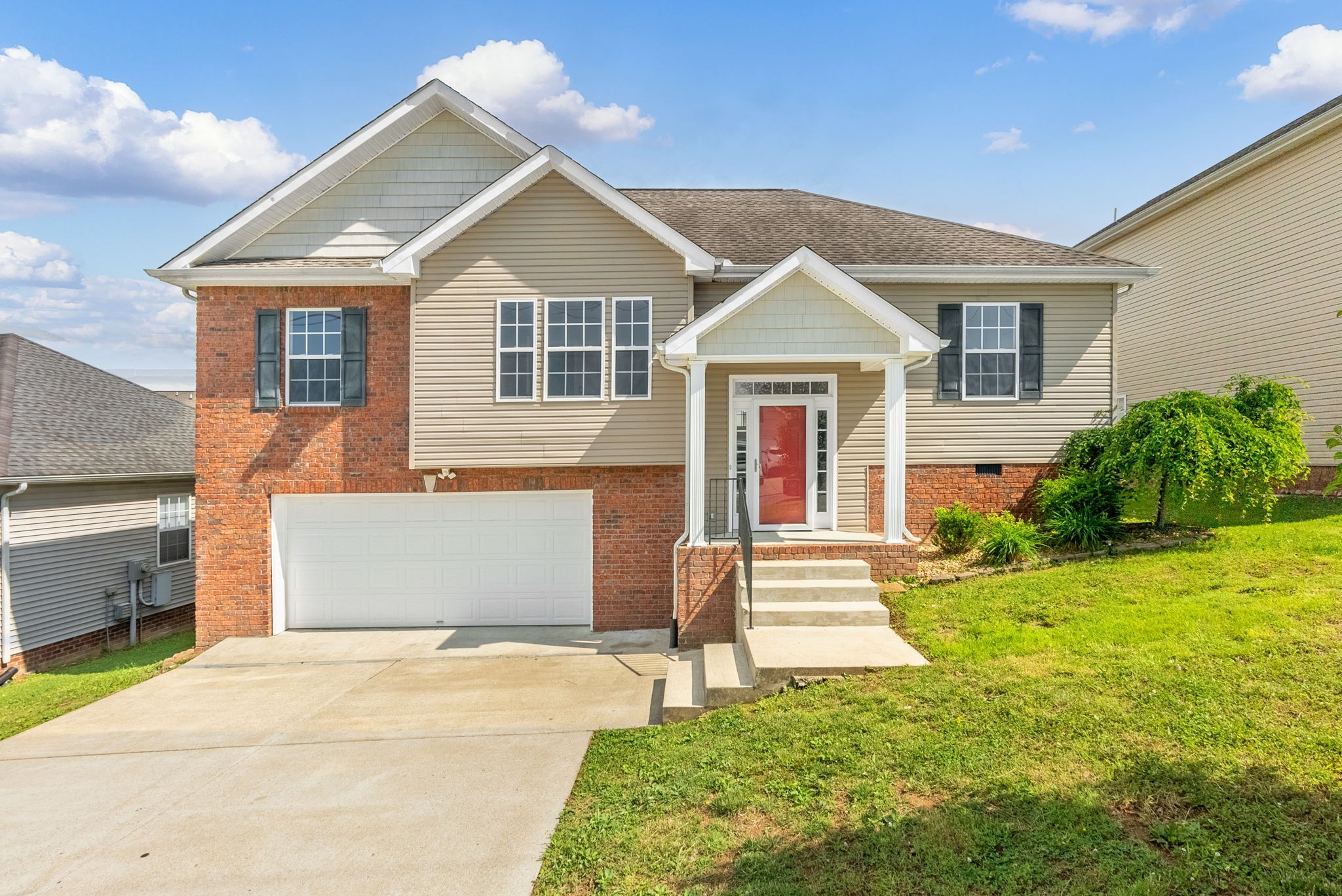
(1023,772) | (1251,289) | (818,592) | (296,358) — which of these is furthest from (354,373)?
(1251,289)

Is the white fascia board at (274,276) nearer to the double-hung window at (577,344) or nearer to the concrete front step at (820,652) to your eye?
the double-hung window at (577,344)

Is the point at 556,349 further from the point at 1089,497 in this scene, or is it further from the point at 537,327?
the point at 1089,497

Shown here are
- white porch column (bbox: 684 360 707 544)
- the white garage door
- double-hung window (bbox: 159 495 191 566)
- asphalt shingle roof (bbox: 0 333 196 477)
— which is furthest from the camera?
double-hung window (bbox: 159 495 191 566)

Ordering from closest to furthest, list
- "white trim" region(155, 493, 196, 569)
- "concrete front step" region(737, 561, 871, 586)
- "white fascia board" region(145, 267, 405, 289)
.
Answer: "concrete front step" region(737, 561, 871, 586)
"white fascia board" region(145, 267, 405, 289)
"white trim" region(155, 493, 196, 569)

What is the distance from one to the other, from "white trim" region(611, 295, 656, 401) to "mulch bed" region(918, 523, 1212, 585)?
15.0 ft

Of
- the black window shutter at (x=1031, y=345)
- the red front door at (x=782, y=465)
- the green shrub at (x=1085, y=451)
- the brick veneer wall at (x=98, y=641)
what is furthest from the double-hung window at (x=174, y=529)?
the green shrub at (x=1085, y=451)

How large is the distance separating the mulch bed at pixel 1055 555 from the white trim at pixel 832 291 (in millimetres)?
2913

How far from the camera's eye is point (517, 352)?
31.3ft

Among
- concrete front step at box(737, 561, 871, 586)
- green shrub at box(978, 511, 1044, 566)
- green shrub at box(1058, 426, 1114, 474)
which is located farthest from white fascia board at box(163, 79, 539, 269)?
green shrub at box(1058, 426, 1114, 474)

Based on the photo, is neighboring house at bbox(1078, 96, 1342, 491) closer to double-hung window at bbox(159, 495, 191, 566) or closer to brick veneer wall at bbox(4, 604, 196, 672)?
double-hung window at bbox(159, 495, 191, 566)

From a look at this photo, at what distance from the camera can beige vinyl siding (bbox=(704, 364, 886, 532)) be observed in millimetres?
9922

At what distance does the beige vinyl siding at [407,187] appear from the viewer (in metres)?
10.3

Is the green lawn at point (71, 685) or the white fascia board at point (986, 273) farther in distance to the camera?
the white fascia board at point (986, 273)

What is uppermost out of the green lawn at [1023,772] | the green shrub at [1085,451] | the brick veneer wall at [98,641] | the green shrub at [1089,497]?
the green shrub at [1085,451]
